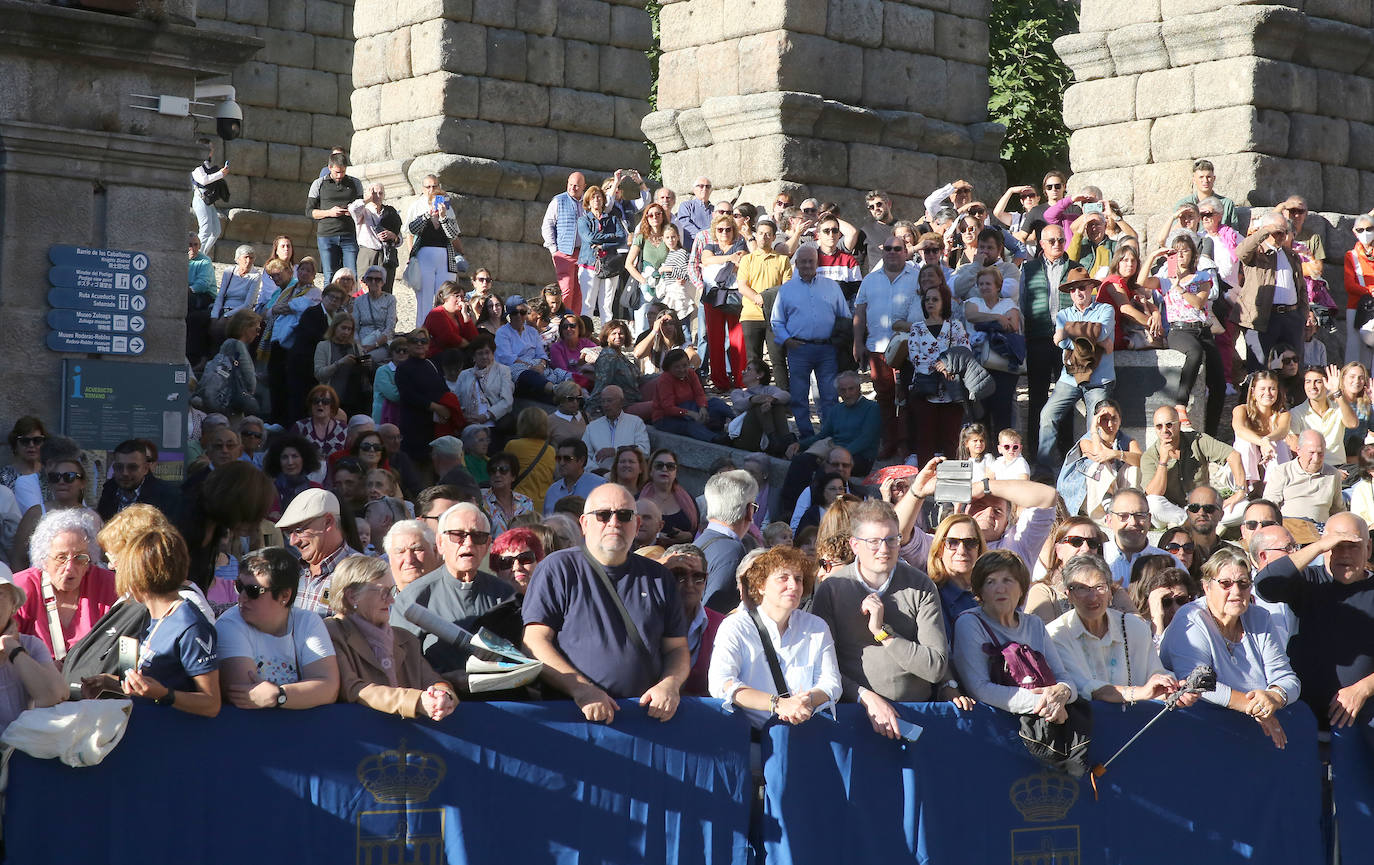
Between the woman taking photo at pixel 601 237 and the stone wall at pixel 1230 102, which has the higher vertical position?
the stone wall at pixel 1230 102

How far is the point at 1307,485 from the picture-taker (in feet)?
37.4

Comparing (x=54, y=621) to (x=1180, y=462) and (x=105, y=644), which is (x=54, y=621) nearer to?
(x=105, y=644)

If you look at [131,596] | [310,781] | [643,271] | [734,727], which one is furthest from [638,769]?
[643,271]

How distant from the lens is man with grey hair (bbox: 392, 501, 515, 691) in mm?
6812

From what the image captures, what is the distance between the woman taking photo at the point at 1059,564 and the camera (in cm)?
754

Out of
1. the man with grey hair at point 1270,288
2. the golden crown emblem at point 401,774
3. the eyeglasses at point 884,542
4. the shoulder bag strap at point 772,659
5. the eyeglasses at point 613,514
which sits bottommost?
the golden crown emblem at point 401,774

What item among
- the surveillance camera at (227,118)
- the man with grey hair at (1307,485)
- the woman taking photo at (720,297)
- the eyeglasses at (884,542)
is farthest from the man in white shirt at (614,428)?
the eyeglasses at (884,542)

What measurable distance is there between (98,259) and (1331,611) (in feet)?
20.8

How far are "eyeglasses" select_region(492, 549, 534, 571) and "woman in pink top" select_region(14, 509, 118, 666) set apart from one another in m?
1.61

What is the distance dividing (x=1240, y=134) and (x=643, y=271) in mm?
5192

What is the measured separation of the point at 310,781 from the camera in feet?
18.8

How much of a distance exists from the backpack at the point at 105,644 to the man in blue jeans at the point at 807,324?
788 cm

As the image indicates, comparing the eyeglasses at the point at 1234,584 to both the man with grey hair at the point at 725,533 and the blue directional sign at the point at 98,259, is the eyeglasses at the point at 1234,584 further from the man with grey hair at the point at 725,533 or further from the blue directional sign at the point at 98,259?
the blue directional sign at the point at 98,259

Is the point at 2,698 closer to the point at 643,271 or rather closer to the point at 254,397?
the point at 254,397
